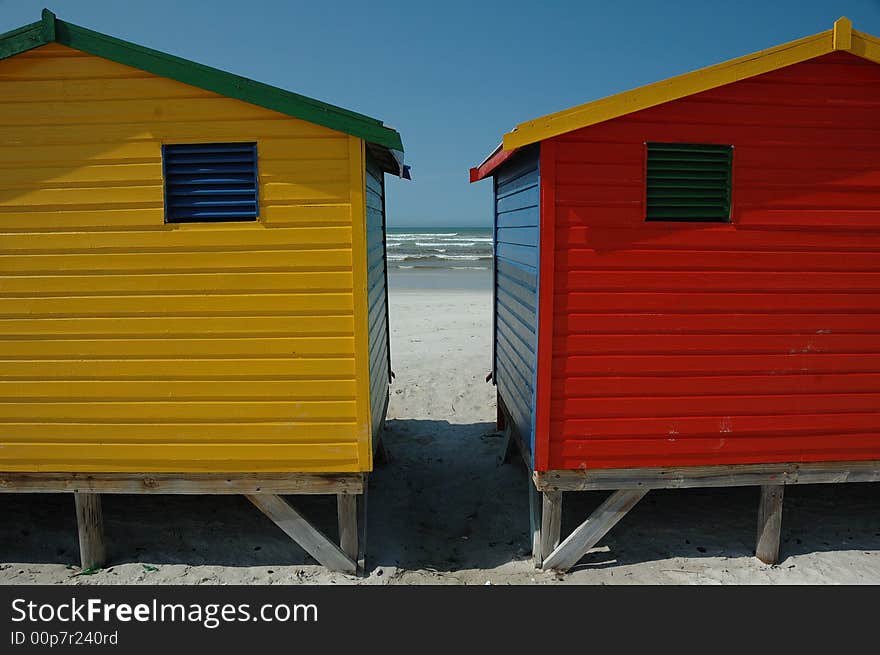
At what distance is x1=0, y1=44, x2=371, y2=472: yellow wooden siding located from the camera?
573cm

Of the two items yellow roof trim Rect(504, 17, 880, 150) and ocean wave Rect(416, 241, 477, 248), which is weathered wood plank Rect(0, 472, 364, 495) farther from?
ocean wave Rect(416, 241, 477, 248)

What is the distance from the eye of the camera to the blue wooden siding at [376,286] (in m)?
7.00

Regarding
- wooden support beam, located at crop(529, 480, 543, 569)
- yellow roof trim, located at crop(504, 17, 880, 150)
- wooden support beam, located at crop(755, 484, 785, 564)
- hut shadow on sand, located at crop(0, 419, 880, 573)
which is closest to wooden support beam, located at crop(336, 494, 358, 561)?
hut shadow on sand, located at crop(0, 419, 880, 573)

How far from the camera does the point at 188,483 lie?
6.21 m

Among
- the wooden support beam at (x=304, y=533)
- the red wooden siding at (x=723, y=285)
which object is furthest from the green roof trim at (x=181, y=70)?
the wooden support beam at (x=304, y=533)

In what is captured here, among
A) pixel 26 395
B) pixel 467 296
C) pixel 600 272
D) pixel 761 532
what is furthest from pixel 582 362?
pixel 467 296

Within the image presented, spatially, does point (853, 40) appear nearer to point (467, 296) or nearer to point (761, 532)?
point (761, 532)

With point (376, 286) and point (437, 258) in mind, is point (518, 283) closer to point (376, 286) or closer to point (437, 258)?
point (376, 286)

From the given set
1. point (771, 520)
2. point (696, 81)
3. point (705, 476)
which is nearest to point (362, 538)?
point (705, 476)

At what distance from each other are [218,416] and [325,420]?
96cm

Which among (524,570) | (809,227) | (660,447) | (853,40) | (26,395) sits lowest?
(524,570)

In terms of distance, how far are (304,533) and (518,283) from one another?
→ 3.39 meters

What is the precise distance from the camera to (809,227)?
5.99m

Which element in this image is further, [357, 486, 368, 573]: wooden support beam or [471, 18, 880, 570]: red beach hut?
[357, 486, 368, 573]: wooden support beam
